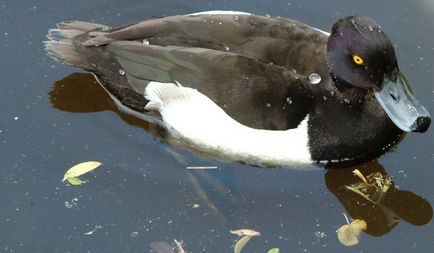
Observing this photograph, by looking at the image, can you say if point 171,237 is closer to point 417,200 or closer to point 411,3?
point 417,200

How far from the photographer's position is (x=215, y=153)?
5.03m

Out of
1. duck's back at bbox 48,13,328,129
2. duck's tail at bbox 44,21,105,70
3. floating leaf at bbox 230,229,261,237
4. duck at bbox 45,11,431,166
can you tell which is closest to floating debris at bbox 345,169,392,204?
duck at bbox 45,11,431,166

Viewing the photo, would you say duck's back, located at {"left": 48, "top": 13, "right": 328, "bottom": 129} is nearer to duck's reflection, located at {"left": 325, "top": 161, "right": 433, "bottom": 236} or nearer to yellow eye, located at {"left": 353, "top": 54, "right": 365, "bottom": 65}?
yellow eye, located at {"left": 353, "top": 54, "right": 365, "bottom": 65}

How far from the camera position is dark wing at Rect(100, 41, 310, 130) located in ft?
15.2

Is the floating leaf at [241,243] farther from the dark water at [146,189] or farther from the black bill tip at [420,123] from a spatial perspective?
the black bill tip at [420,123]

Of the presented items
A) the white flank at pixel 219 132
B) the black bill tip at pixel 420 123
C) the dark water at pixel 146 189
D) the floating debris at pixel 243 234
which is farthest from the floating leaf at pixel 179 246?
the black bill tip at pixel 420 123

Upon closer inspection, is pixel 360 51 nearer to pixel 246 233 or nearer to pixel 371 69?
pixel 371 69

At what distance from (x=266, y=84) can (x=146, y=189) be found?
35.5 inches

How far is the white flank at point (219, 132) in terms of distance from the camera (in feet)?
15.6

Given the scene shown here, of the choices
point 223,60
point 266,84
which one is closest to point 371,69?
point 266,84

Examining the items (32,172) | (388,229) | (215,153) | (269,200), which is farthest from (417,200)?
(32,172)

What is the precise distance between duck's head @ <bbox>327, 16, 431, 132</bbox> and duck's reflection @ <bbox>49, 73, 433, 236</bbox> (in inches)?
15.7

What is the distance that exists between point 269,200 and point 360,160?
24.4 inches

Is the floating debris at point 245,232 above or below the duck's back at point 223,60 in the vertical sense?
below
